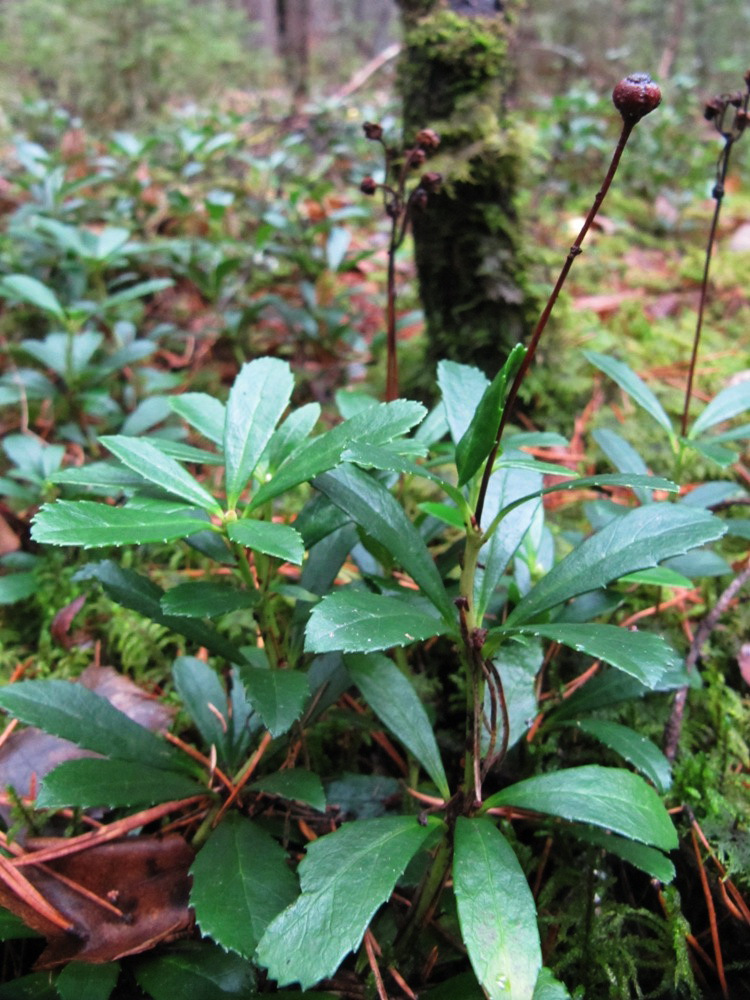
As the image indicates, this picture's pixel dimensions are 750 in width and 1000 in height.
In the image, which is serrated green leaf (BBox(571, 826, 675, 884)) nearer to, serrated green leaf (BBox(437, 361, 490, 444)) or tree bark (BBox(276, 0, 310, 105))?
serrated green leaf (BBox(437, 361, 490, 444))

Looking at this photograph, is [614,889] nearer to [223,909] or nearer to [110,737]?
[223,909]

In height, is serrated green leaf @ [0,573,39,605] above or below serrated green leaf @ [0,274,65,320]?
below

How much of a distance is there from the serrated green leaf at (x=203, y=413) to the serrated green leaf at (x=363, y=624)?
Answer: 0.45 meters

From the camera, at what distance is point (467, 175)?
1914 millimetres

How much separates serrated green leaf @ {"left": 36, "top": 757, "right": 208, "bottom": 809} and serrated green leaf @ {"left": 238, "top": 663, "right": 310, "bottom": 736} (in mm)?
251

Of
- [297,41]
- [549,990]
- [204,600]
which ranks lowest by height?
[549,990]

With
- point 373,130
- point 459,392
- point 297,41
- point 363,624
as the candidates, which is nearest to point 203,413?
point 459,392

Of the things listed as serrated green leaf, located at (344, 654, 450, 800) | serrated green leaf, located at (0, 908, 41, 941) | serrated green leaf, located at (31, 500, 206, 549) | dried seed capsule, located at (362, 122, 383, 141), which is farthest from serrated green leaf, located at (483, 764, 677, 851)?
dried seed capsule, located at (362, 122, 383, 141)

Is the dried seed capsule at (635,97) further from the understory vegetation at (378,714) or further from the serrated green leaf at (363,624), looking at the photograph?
the serrated green leaf at (363,624)

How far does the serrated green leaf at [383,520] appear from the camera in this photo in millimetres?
1003

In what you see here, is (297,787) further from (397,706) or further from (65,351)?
(65,351)

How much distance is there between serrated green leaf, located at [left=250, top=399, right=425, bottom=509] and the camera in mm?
938

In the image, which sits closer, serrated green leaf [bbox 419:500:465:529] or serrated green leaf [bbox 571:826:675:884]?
serrated green leaf [bbox 571:826:675:884]

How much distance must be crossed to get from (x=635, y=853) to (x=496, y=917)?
0.29 m
